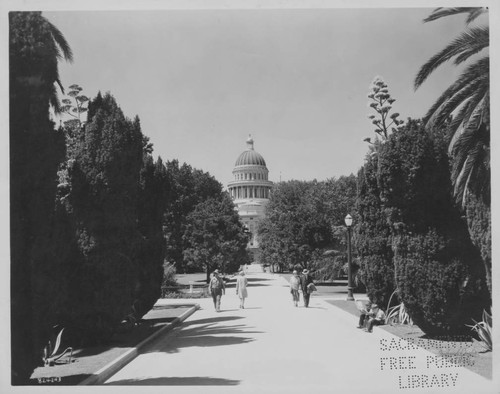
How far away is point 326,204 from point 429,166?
29064 mm

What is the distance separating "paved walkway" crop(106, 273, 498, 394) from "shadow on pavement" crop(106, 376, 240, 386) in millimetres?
17

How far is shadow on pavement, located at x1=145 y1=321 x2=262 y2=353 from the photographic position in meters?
12.2

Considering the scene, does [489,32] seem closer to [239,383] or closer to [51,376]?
[239,383]

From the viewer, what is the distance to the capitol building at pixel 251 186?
105m

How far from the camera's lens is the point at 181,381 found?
8.99 m

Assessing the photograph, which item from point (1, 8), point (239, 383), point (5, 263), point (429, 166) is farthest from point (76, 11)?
point (429, 166)

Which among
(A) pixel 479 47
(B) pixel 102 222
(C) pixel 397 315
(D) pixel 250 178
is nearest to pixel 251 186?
(D) pixel 250 178

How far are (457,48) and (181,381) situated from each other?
7.97 metres

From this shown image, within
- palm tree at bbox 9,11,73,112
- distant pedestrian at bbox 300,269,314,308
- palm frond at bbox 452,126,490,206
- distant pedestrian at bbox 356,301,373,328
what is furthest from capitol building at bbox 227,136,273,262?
palm tree at bbox 9,11,73,112

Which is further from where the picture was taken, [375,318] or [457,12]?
[375,318]

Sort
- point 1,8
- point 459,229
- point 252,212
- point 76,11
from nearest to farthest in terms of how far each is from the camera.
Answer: point 1,8 < point 76,11 < point 459,229 < point 252,212

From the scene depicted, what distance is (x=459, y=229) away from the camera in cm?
1176

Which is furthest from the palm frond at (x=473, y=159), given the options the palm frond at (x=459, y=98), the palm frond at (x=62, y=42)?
the palm frond at (x=62, y=42)

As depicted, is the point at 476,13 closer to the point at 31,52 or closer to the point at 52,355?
the point at 31,52
